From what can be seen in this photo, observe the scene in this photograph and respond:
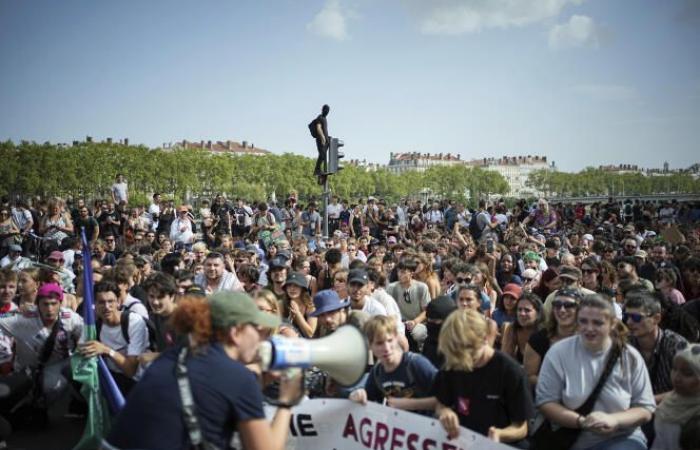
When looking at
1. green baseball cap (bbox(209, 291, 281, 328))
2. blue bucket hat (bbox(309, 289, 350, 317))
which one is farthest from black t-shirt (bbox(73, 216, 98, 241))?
green baseball cap (bbox(209, 291, 281, 328))

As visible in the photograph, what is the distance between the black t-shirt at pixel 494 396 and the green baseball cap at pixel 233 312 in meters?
1.44

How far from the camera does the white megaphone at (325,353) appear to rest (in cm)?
270

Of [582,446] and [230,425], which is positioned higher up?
[230,425]

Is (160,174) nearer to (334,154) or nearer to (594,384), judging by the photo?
(334,154)

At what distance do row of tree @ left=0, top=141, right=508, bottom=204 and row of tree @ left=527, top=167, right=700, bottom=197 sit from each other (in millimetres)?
57596

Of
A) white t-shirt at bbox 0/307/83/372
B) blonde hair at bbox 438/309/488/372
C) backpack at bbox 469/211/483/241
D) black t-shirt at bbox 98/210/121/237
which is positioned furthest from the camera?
backpack at bbox 469/211/483/241

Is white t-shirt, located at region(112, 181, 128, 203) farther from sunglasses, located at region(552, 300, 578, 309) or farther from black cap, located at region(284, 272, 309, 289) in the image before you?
sunglasses, located at region(552, 300, 578, 309)

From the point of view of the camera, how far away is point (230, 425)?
99.2 inches

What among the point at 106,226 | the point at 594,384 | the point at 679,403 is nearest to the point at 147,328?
the point at 594,384

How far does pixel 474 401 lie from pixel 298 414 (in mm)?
1254

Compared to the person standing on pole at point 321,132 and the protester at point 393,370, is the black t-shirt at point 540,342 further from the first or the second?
the person standing on pole at point 321,132

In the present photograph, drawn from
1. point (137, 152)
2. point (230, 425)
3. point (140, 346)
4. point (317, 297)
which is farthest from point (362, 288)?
point (137, 152)

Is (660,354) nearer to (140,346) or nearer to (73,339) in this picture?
(140,346)

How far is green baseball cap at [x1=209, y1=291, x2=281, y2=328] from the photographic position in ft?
8.60
